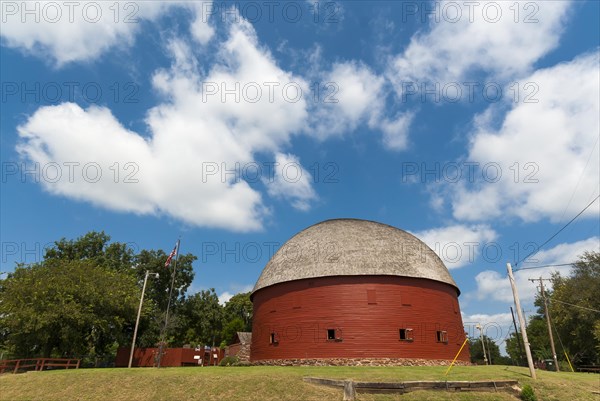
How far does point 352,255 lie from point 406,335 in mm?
7104

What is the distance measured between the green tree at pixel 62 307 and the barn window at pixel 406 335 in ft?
80.6

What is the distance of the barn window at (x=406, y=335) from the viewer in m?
29.6

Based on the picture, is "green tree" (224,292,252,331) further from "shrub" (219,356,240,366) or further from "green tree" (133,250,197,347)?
"shrub" (219,356,240,366)

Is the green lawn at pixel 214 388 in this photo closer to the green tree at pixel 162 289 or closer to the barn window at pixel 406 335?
the barn window at pixel 406 335

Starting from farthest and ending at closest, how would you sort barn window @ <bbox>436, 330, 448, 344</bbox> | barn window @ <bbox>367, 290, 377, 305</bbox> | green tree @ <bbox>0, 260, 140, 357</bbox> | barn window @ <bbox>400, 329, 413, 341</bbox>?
green tree @ <bbox>0, 260, 140, 357</bbox>
barn window @ <bbox>436, 330, 448, 344</bbox>
barn window @ <bbox>367, 290, 377, 305</bbox>
barn window @ <bbox>400, 329, 413, 341</bbox>

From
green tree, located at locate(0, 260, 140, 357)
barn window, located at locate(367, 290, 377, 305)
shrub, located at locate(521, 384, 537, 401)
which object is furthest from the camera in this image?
green tree, located at locate(0, 260, 140, 357)

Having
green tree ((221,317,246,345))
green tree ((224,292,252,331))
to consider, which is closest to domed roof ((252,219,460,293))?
green tree ((221,317,246,345))

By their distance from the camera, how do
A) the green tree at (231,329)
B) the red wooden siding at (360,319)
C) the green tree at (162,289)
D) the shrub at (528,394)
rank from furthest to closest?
the green tree at (231,329), the green tree at (162,289), the red wooden siding at (360,319), the shrub at (528,394)

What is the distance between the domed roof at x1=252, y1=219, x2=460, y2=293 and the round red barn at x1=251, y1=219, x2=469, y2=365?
83 millimetres

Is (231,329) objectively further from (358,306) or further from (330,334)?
(358,306)

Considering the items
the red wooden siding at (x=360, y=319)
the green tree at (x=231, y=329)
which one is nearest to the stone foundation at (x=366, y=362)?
the red wooden siding at (x=360, y=319)

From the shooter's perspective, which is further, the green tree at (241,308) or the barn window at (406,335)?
the green tree at (241,308)

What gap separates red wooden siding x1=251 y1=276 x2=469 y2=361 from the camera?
29266mm

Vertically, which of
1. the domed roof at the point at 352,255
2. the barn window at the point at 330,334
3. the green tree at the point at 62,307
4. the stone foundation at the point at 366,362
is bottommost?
the stone foundation at the point at 366,362
